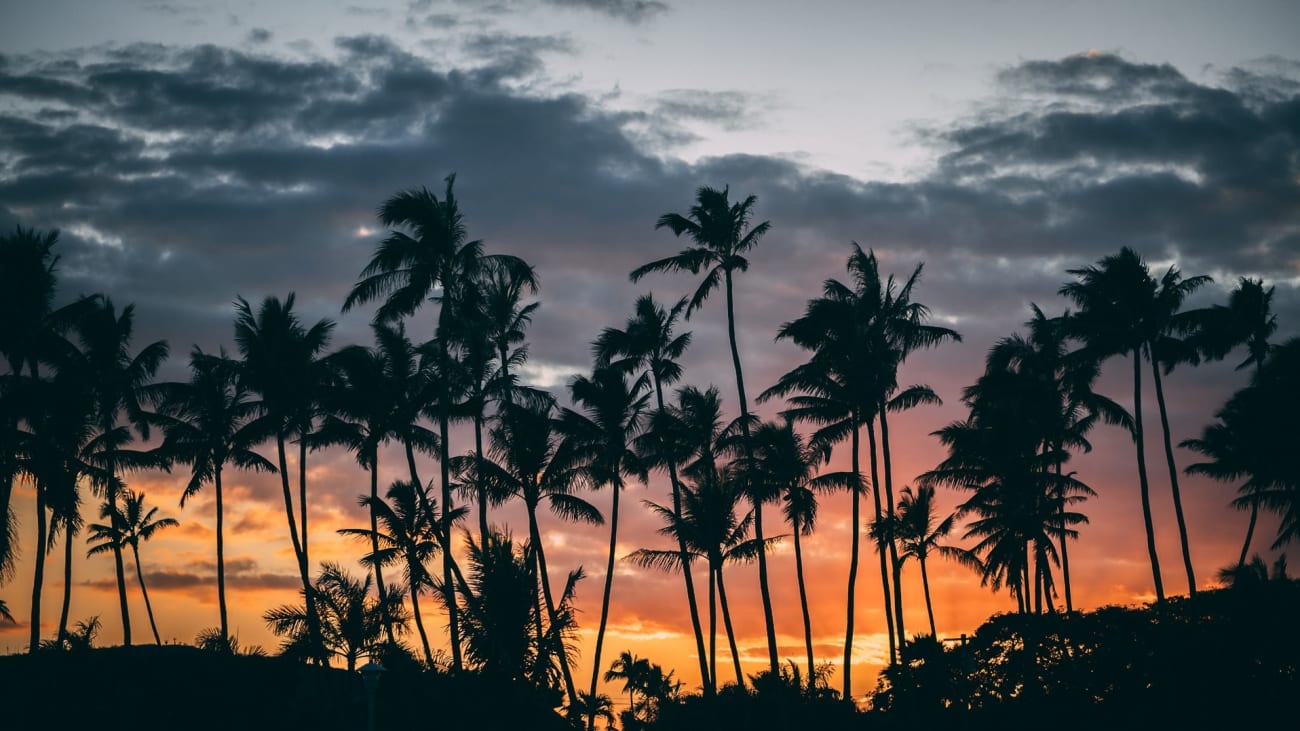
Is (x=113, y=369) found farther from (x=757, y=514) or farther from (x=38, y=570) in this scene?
(x=757, y=514)

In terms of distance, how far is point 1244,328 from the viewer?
175ft

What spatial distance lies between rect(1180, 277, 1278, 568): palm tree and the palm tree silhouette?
87.9 inches

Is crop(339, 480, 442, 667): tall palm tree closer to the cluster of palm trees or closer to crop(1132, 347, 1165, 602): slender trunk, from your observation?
the cluster of palm trees

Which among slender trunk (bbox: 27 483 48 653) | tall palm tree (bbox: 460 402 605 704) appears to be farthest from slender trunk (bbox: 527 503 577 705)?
slender trunk (bbox: 27 483 48 653)

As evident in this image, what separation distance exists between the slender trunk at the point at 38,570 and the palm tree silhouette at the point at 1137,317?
4384 centimetres

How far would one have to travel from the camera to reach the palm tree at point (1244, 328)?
50.1 metres

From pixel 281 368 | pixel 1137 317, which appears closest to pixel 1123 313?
pixel 1137 317

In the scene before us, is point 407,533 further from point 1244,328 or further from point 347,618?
point 1244,328

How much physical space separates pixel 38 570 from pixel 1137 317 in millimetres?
45840

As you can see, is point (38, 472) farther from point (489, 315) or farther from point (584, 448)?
point (584, 448)

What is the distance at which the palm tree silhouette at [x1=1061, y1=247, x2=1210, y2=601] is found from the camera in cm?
4747

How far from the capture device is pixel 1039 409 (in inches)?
2147

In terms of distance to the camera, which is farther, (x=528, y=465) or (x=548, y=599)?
(x=528, y=465)

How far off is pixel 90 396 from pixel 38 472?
14.9 ft
